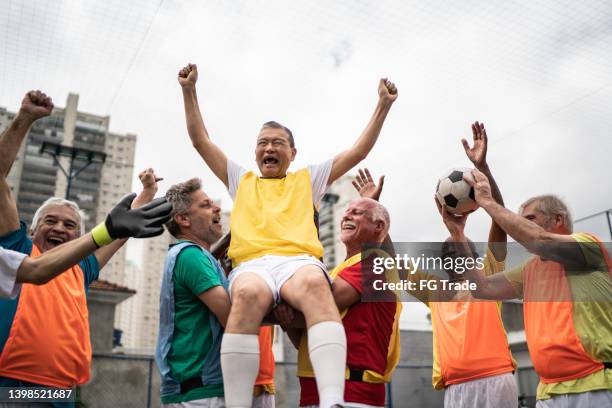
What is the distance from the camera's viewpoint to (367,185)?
3.80 meters

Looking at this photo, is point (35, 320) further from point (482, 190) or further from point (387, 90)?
point (482, 190)

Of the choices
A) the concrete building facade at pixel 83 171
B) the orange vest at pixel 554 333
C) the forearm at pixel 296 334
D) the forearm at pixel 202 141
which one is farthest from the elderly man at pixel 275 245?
the concrete building facade at pixel 83 171

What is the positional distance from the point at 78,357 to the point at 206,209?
106 centimetres

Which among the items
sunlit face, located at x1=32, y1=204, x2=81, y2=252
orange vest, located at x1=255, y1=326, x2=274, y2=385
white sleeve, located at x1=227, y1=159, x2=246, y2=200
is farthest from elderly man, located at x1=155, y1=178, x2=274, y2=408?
sunlit face, located at x1=32, y1=204, x2=81, y2=252

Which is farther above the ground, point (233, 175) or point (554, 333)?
point (233, 175)

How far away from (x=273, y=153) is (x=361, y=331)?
1.07 metres

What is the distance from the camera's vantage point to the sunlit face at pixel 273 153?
3066 mm

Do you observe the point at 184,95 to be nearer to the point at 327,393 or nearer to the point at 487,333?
the point at 327,393

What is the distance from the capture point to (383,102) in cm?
317

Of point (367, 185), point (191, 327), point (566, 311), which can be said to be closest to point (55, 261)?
point (191, 327)

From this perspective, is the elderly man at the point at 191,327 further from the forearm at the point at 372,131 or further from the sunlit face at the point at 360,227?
the forearm at the point at 372,131

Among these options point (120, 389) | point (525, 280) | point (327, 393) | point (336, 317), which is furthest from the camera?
point (120, 389)

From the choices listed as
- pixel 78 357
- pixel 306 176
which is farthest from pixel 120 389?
pixel 306 176

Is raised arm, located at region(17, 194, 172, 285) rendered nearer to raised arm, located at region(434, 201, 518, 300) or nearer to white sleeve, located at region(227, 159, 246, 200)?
white sleeve, located at region(227, 159, 246, 200)
